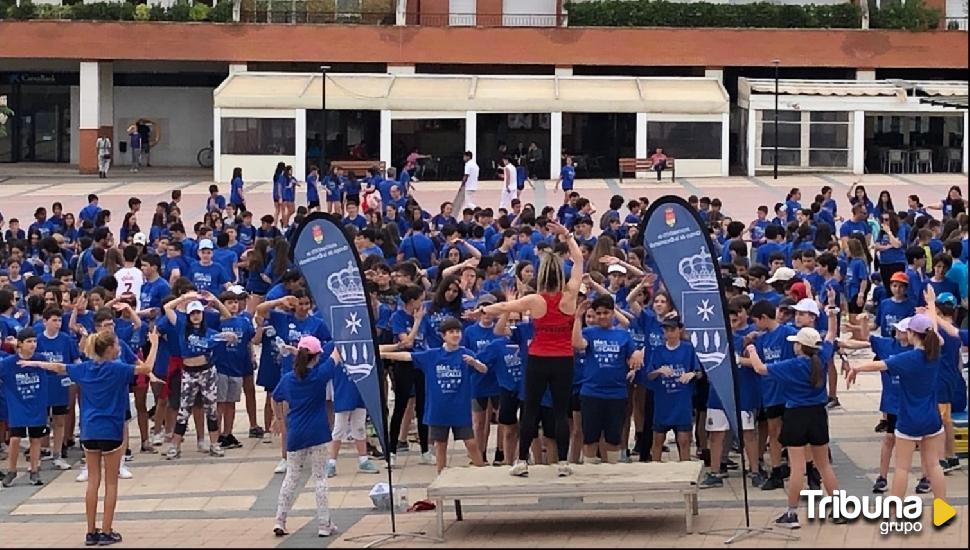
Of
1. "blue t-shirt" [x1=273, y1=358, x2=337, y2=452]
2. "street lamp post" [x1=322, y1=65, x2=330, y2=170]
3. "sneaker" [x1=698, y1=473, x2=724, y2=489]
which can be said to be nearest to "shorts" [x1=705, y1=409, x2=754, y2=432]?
"sneaker" [x1=698, y1=473, x2=724, y2=489]

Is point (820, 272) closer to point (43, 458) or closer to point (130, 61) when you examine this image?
point (43, 458)

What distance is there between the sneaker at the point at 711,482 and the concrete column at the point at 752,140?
36.8 metres

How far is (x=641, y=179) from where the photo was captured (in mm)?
50281

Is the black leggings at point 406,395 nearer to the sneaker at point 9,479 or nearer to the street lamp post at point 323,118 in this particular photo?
the sneaker at point 9,479

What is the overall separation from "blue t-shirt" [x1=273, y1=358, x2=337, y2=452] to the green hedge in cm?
4231

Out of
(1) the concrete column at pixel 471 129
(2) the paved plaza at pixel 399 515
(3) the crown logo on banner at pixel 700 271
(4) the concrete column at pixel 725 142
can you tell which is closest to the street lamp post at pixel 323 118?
(1) the concrete column at pixel 471 129

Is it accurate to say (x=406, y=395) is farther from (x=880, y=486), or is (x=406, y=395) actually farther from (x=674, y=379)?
(x=880, y=486)

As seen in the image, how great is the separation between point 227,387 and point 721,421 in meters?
5.21

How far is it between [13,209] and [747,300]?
102 ft

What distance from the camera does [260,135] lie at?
51062mm

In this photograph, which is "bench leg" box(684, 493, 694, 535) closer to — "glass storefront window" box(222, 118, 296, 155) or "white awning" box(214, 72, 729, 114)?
"white awning" box(214, 72, 729, 114)

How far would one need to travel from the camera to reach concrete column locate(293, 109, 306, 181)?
167 ft

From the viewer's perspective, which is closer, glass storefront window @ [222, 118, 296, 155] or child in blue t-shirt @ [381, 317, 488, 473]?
child in blue t-shirt @ [381, 317, 488, 473]

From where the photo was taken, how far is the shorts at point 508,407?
14.9 meters
